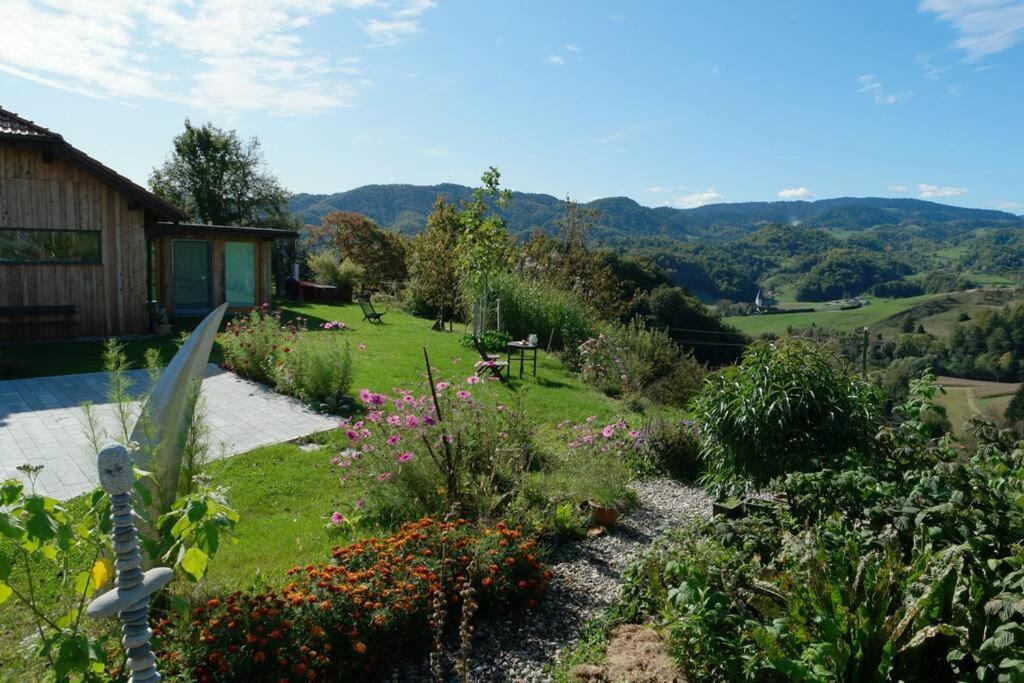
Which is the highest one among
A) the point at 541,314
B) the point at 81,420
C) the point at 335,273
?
the point at 335,273

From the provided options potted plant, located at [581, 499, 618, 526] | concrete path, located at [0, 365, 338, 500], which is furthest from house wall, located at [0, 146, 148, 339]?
potted plant, located at [581, 499, 618, 526]

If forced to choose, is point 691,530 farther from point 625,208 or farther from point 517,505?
point 625,208

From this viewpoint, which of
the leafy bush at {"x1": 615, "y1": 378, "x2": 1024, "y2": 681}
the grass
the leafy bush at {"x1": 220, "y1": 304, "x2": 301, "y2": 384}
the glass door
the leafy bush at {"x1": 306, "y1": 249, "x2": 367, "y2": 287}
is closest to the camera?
the leafy bush at {"x1": 615, "y1": 378, "x2": 1024, "y2": 681}

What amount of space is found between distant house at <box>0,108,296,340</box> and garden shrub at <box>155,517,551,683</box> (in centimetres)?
1095

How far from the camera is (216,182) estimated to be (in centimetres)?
2784

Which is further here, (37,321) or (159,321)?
(159,321)

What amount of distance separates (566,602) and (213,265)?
588 inches

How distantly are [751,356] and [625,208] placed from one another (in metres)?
61.0

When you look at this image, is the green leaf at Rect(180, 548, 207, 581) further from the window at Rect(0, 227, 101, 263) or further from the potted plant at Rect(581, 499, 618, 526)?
the window at Rect(0, 227, 101, 263)

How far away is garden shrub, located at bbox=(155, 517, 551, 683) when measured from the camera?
110 inches

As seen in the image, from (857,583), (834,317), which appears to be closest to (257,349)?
(857,583)

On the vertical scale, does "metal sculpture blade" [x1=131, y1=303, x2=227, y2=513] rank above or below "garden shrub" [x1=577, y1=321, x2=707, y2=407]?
above

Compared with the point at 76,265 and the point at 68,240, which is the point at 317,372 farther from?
the point at 68,240

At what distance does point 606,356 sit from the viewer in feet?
36.5
